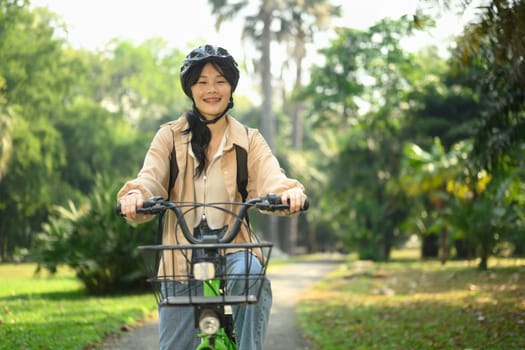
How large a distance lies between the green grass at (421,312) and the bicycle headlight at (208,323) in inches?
201

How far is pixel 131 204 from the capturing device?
3439 millimetres

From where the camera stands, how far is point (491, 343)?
779cm

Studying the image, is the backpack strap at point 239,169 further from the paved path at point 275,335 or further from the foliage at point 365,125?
the foliage at point 365,125

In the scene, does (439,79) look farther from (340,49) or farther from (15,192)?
(15,192)

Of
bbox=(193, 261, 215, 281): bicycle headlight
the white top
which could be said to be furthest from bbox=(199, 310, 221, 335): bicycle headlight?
the white top

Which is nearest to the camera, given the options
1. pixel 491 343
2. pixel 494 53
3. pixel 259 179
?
pixel 259 179

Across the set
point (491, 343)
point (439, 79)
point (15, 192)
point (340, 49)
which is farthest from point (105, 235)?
point (439, 79)

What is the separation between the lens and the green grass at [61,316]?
25.1 ft

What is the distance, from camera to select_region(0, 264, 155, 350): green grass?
7.66m

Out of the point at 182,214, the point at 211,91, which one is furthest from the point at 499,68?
the point at 182,214

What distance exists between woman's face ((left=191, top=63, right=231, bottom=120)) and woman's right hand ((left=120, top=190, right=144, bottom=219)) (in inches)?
29.9

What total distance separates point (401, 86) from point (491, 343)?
22.6m

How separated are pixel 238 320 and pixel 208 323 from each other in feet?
1.35

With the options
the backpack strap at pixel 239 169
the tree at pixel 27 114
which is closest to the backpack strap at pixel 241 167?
the backpack strap at pixel 239 169
